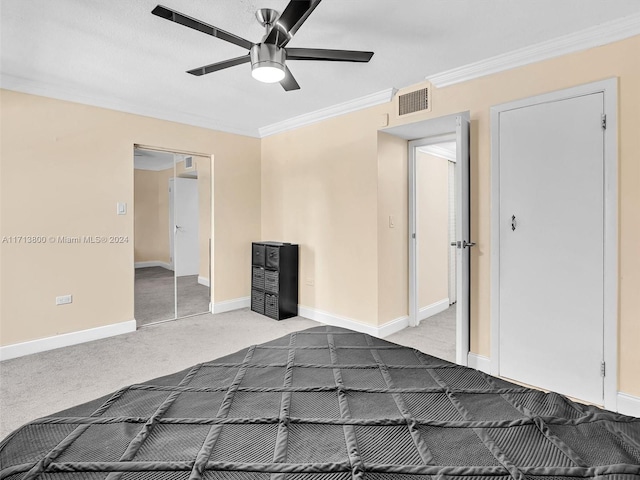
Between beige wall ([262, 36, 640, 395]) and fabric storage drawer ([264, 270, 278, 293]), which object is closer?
beige wall ([262, 36, 640, 395])

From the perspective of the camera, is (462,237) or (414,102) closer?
(462,237)

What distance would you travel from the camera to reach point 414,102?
3422 millimetres

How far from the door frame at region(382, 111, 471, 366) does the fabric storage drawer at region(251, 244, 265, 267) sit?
1.92 metres

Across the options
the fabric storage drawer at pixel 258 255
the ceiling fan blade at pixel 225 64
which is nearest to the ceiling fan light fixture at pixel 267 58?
the ceiling fan blade at pixel 225 64

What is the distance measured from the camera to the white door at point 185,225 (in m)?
4.63

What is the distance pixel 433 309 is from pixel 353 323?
1349 mm

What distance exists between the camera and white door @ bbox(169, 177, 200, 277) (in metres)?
4.63

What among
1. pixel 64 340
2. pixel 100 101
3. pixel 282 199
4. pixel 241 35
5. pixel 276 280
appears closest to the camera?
pixel 241 35

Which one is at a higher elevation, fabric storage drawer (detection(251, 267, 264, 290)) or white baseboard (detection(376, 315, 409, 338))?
fabric storage drawer (detection(251, 267, 264, 290))

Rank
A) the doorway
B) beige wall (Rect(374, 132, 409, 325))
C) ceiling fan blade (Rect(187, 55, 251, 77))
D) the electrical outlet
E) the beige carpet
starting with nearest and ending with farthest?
1. ceiling fan blade (Rect(187, 55, 251, 77))
2. the beige carpet
3. the electrical outlet
4. beige wall (Rect(374, 132, 409, 325))
5. the doorway

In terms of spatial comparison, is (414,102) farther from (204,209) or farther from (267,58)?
(204,209)

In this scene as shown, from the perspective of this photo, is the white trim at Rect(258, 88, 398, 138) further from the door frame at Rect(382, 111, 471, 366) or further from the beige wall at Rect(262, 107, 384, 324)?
the door frame at Rect(382, 111, 471, 366)

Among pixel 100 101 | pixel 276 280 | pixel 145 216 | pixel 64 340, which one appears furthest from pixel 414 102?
pixel 64 340

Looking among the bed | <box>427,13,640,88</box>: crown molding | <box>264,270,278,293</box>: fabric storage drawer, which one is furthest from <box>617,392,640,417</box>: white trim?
<box>264,270,278,293</box>: fabric storage drawer
